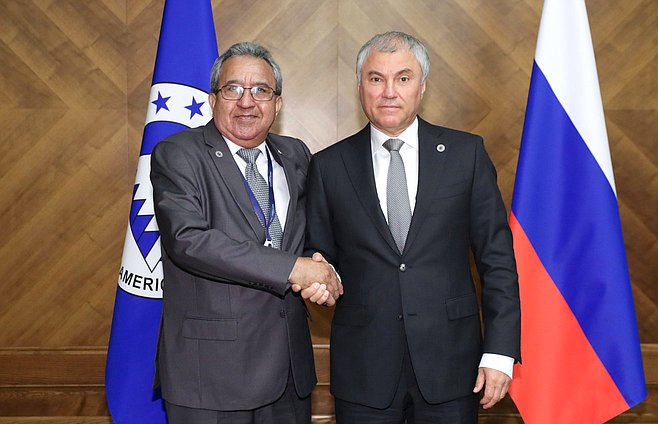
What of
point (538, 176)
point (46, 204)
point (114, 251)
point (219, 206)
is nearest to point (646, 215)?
point (538, 176)

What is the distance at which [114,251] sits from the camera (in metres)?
3.58

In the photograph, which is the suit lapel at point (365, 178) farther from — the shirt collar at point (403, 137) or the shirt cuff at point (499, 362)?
the shirt cuff at point (499, 362)

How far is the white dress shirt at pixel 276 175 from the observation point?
2003 millimetres

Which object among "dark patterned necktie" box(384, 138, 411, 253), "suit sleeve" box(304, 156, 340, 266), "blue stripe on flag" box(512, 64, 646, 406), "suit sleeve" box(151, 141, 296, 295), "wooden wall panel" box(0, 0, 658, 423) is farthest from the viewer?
"wooden wall panel" box(0, 0, 658, 423)

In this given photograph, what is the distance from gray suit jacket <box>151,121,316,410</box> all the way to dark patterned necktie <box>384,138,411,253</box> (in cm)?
30

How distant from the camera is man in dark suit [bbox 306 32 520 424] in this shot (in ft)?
6.10

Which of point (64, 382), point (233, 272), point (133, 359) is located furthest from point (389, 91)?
point (64, 382)

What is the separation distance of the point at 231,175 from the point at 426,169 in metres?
0.58

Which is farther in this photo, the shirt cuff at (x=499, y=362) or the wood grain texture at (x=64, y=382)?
the wood grain texture at (x=64, y=382)

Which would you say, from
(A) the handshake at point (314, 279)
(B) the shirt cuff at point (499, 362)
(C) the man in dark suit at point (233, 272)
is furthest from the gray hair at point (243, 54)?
(B) the shirt cuff at point (499, 362)

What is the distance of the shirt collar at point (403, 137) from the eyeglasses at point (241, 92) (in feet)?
1.15

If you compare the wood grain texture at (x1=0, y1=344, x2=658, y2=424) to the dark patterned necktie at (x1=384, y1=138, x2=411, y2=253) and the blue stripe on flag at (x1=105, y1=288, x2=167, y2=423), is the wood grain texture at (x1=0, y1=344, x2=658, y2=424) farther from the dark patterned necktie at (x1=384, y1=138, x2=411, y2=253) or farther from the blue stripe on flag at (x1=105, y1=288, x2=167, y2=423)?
the dark patterned necktie at (x1=384, y1=138, x2=411, y2=253)

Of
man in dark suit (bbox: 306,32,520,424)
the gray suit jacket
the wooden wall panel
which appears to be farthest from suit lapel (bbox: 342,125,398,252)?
the wooden wall panel

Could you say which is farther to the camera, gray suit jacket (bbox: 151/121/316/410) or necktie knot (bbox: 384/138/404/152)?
necktie knot (bbox: 384/138/404/152)
